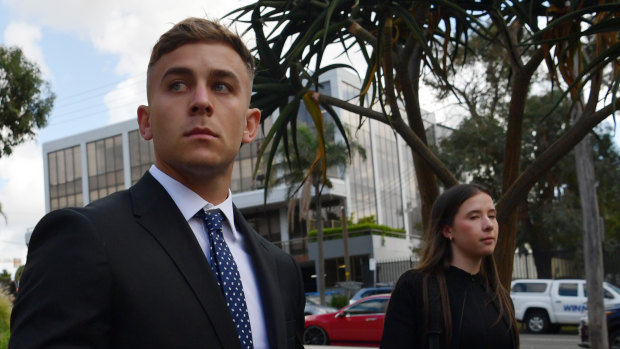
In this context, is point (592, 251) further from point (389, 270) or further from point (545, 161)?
point (389, 270)

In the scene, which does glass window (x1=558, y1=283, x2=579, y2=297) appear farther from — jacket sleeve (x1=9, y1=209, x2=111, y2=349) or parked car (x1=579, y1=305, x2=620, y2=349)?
jacket sleeve (x1=9, y1=209, x2=111, y2=349)

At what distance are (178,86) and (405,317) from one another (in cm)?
185

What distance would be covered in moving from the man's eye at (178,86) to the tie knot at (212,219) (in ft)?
1.00

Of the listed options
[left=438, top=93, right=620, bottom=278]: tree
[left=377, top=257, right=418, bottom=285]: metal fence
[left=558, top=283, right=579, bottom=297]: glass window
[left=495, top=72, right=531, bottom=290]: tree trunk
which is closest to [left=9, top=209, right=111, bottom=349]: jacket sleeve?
[left=495, top=72, right=531, bottom=290]: tree trunk

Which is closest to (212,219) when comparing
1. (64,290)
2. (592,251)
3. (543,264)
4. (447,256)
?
(64,290)

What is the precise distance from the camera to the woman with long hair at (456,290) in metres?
3.03

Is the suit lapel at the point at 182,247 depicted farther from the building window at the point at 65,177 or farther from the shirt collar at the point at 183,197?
the building window at the point at 65,177

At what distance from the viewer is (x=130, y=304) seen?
1414 millimetres

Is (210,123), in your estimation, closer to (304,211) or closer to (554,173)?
(554,173)

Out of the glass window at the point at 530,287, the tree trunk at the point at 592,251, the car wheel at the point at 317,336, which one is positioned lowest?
the car wheel at the point at 317,336

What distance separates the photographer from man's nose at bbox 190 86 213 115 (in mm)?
1597

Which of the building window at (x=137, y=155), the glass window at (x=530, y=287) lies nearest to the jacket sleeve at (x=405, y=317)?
the glass window at (x=530, y=287)

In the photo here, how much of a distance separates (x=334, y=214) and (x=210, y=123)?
45.0 m

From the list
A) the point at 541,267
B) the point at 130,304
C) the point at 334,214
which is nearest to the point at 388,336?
the point at 130,304
